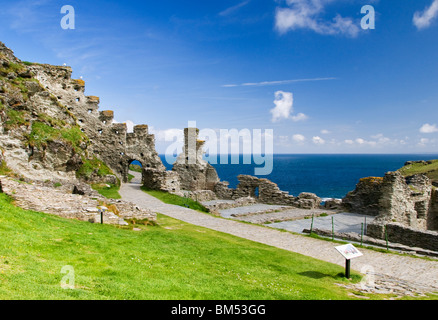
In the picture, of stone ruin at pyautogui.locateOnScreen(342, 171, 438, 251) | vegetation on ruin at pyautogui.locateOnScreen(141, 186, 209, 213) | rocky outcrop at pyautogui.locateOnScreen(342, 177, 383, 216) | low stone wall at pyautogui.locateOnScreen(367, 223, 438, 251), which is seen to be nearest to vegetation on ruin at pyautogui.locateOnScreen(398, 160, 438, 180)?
stone ruin at pyautogui.locateOnScreen(342, 171, 438, 251)

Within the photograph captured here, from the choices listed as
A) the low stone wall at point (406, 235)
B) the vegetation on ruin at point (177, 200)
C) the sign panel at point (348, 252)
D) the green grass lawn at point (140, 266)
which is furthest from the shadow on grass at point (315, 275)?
the vegetation on ruin at point (177, 200)

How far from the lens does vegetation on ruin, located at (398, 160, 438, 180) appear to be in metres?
54.1

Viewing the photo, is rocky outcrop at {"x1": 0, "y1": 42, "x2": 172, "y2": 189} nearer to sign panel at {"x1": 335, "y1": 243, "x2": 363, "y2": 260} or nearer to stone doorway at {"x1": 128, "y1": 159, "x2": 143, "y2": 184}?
stone doorway at {"x1": 128, "y1": 159, "x2": 143, "y2": 184}

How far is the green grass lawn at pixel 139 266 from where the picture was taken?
7.16 metres

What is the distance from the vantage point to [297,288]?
31.0 ft

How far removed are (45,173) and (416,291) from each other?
25.8 metres

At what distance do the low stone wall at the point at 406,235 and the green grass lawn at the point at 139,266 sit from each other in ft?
24.1

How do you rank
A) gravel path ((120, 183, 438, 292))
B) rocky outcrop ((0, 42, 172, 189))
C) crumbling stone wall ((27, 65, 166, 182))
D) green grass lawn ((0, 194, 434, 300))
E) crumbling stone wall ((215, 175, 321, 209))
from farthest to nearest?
crumbling stone wall ((27, 65, 166, 182)) < crumbling stone wall ((215, 175, 321, 209)) < rocky outcrop ((0, 42, 172, 189)) < gravel path ((120, 183, 438, 292)) < green grass lawn ((0, 194, 434, 300))

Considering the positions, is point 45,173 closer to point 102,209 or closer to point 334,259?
point 102,209

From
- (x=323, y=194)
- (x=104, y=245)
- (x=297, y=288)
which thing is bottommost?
(x=323, y=194)

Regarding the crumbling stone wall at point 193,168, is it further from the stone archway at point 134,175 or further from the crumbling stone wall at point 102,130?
the stone archway at point 134,175

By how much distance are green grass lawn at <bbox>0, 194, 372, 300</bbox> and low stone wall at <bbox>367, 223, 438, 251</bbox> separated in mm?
7354
